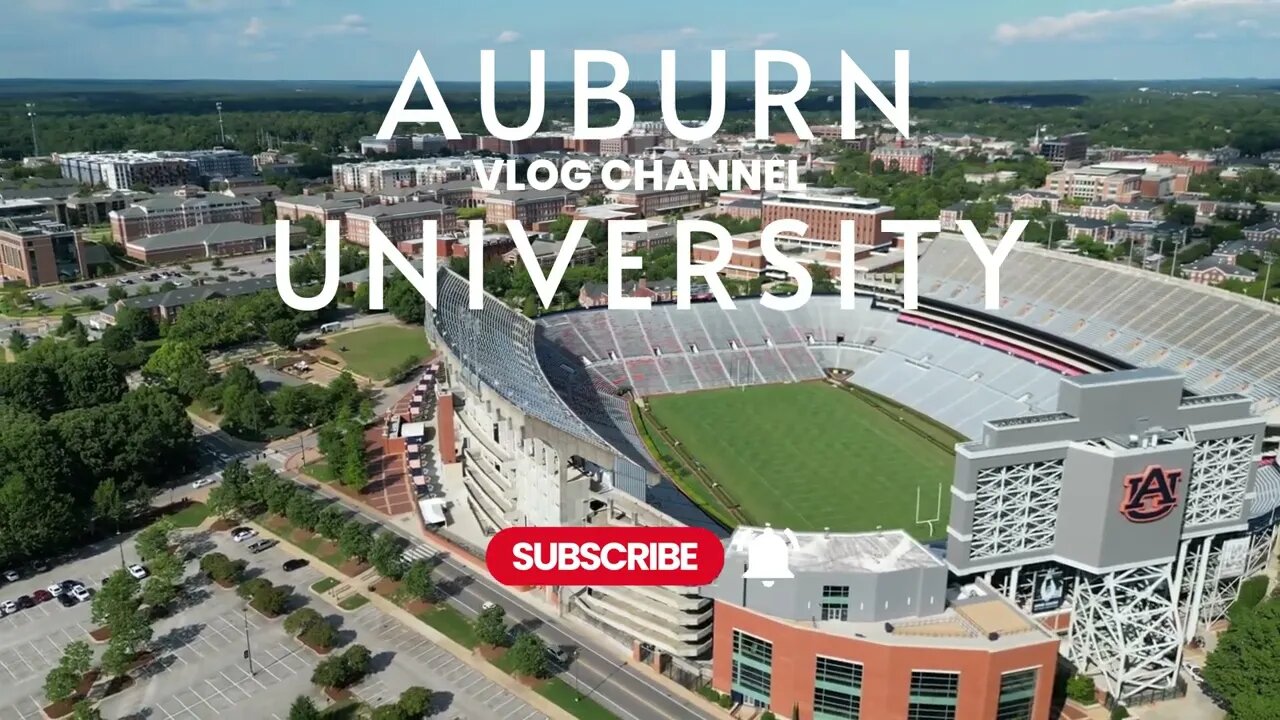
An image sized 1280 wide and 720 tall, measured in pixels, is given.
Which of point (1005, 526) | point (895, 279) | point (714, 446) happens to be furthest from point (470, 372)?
point (895, 279)

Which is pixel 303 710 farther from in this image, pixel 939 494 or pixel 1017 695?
pixel 939 494

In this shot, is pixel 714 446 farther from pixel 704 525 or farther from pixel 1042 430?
pixel 1042 430

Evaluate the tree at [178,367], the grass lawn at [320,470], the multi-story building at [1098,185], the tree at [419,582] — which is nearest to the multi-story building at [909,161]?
the multi-story building at [1098,185]

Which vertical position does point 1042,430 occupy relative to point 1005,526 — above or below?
above

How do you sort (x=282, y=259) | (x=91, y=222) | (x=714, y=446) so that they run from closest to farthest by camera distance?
(x=282, y=259) < (x=714, y=446) < (x=91, y=222)

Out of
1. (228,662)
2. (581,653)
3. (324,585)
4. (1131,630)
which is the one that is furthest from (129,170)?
(1131,630)

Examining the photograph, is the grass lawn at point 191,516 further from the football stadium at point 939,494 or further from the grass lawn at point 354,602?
the football stadium at point 939,494

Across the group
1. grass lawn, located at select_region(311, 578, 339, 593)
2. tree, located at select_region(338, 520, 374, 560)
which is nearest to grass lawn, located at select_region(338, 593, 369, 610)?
grass lawn, located at select_region(311, 578, 339, 593)

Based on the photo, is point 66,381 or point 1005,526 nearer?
point 1005,526
